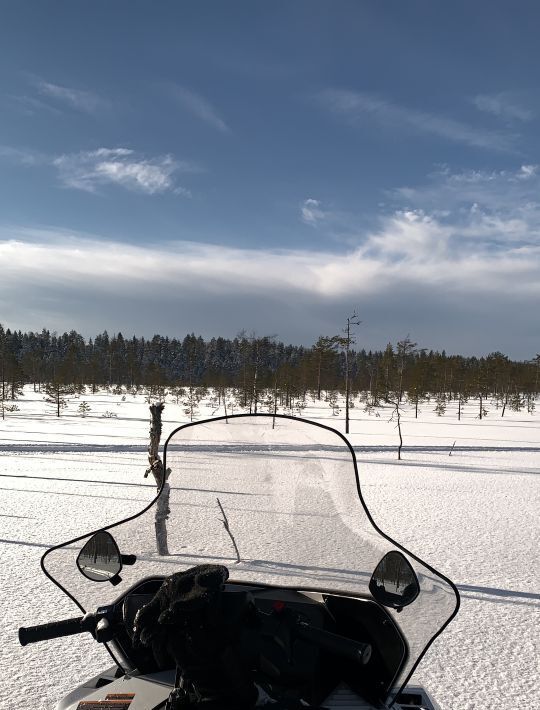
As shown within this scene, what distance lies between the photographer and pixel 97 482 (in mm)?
14211

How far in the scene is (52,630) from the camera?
6.43 ft

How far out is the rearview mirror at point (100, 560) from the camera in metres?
2.18

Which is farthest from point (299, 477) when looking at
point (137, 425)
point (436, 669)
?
point (137, 425)

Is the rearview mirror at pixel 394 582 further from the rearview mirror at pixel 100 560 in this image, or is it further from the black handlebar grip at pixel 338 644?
the rearview mirror at pixel 100 560

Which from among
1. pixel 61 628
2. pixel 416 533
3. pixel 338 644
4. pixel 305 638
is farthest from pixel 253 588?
pixel 416 533

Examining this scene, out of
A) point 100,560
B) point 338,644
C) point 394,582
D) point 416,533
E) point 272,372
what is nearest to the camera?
point 338,644

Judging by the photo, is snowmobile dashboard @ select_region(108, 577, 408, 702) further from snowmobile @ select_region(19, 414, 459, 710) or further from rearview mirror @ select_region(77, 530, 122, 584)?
rearview mirror @ select_region(77, 530, 122, 584)

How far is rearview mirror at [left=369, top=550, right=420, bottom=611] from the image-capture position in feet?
6.26

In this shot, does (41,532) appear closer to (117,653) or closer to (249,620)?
(117,653)

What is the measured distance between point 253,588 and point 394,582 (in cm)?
64

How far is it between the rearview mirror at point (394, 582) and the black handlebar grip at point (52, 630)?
45.3 inches

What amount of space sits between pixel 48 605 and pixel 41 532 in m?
3.52

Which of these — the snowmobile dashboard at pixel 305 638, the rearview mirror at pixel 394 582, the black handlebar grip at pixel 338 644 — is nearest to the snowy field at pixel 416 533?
the snowmobile dashboard at pixel 305 638

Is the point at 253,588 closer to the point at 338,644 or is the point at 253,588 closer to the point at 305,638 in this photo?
the point at 305,638
